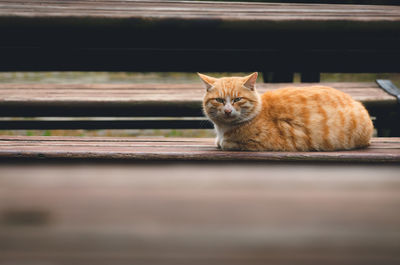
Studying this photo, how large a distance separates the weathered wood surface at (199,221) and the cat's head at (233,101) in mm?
410

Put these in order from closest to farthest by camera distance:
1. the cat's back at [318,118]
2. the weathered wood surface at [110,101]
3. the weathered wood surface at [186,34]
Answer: the cat's back at [318,118] < the weathered wood surface at [186,34] < the weathered wood surface at [110,101]

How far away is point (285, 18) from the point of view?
1.47 meters

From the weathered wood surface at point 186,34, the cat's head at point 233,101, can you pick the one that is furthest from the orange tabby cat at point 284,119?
the weathered wood surface at point 186,34

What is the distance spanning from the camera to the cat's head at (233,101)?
134 centimetres

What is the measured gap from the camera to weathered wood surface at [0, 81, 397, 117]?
167 centimetres

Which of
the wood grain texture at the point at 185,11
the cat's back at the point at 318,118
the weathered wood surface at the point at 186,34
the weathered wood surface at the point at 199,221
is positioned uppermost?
the wood grain texture at the point at 185,11

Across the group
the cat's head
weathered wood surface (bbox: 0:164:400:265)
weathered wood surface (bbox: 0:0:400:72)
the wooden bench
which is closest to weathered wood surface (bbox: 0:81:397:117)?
the wooden bench

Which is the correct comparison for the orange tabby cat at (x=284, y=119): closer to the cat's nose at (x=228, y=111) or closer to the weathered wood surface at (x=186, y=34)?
the cat's nose at (x=228, y=111)

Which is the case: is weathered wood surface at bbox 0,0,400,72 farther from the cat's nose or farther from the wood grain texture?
the cat's nose

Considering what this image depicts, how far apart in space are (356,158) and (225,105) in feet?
1.66

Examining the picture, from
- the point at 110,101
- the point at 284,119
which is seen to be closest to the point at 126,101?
the point at 110,101

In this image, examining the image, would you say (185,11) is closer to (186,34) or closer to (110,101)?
(186,34)

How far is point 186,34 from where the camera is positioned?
4.95 feet

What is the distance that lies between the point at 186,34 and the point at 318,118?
2.11ft
